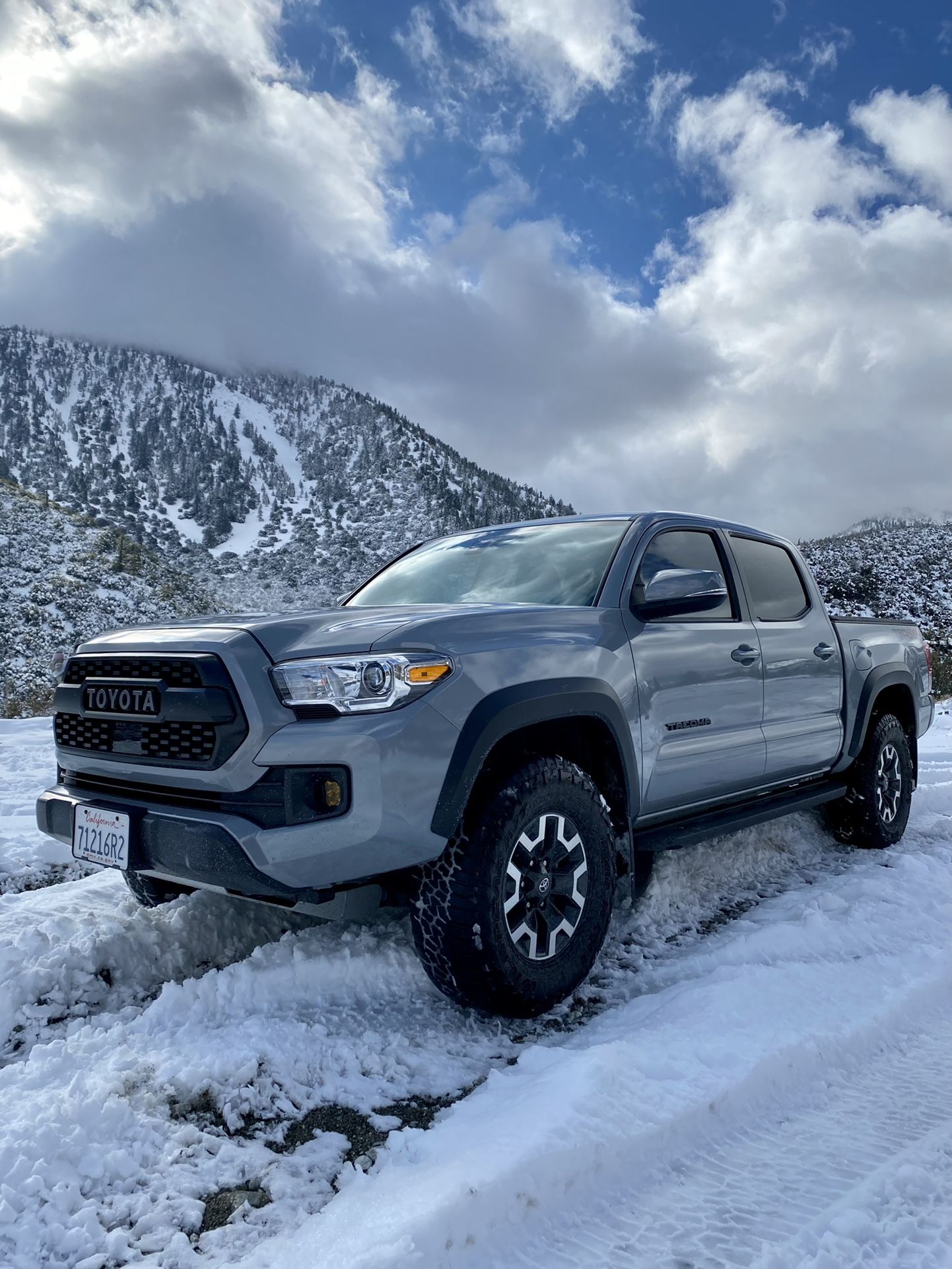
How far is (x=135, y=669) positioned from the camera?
9.08 feet

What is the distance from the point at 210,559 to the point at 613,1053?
3265 inches

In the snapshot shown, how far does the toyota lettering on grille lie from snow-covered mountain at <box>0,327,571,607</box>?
53.7m

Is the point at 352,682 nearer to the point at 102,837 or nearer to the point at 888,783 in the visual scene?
the point at 102,837

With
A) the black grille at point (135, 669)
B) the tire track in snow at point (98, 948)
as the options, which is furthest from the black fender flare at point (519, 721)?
the tire track in snow at point (98, 948)

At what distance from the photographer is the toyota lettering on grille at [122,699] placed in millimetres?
2680

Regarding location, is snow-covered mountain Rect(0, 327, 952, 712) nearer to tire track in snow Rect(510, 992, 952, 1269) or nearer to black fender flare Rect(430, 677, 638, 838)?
black fender flare Rect(430, 677, 638, 838)

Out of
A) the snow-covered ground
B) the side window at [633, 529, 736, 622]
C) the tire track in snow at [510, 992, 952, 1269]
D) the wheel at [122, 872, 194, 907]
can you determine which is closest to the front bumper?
the snow-covered ground

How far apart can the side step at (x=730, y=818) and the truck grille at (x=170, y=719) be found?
5.45 feet

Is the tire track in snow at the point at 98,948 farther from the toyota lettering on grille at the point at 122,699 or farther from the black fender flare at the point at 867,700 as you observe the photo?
the black fender flare at the point at 867,700

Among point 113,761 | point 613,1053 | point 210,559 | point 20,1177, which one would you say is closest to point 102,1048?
point 20,1177

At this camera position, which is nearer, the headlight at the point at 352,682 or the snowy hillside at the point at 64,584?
the headlight at the point at 352,682

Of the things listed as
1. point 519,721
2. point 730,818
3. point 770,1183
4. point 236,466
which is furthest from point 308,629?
point 236,466

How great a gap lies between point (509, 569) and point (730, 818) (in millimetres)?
1473

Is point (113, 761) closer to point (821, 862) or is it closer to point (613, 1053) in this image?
point (613, 1053)
